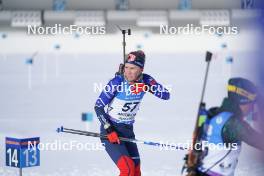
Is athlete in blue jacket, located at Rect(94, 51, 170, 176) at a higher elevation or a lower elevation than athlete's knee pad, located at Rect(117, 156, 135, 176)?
higher

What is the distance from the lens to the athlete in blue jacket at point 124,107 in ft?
11.8

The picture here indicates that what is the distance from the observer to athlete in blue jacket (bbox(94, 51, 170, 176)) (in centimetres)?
361

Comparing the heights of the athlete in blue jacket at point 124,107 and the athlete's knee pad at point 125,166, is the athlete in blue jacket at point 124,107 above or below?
above

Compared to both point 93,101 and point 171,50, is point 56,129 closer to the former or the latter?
point 93,101

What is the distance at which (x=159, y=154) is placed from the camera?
3.84 meters

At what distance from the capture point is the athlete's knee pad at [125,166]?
3.61 meters

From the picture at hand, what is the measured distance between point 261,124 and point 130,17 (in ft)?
4.46

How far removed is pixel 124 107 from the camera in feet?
12.0

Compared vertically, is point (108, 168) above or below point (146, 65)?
below

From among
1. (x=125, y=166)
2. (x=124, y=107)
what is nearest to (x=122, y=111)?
(x=124, y=107)

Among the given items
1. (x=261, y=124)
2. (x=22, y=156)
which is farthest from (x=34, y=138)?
(x=261, y=124)

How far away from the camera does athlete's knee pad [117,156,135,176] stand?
3609mm

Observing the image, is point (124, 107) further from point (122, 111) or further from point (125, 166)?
point (125, 166)

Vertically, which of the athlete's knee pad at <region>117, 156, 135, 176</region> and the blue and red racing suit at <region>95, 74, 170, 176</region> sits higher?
the blue and red racing suit at <region>95, 74, 170, 176</region>
